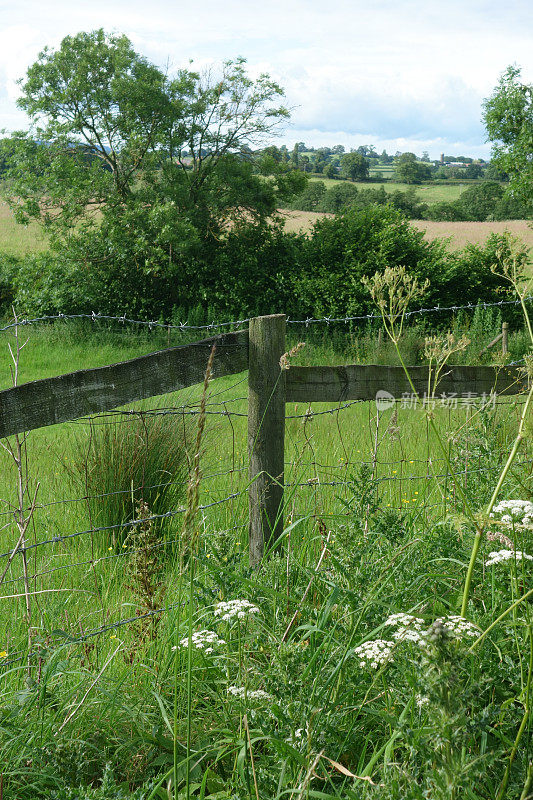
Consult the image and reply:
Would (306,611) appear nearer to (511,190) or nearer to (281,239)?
(281,239)

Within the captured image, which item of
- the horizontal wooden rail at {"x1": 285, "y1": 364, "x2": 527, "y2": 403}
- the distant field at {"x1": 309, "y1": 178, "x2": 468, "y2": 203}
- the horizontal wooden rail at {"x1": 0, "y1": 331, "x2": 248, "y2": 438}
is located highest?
the distant field at {"x1": 309, "y1": 178, "x2": 468, "y2": 203}

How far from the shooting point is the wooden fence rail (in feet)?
7.73

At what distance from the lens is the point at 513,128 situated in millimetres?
27844

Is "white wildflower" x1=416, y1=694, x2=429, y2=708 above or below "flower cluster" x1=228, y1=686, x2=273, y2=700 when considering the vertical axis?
above

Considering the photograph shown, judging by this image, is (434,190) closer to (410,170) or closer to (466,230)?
(410,170)

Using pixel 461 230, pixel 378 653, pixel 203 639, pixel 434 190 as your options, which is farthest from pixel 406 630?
pixel 434 190

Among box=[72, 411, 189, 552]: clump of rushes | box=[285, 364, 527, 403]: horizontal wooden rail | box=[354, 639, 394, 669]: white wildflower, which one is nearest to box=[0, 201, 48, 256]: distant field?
box=[72, 411, 189, 552]: clump of rushes

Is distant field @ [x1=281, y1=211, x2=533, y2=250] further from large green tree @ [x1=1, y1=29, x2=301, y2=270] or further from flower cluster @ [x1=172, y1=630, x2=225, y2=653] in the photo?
flower cluster @ [x1=172, y1=630, x2=225, y2=653]

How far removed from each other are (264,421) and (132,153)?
14473mm

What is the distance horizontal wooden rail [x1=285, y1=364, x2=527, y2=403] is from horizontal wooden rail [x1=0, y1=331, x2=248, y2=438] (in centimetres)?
35

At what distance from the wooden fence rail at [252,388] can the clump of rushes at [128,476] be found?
0.89m

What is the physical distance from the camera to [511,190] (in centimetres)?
2731

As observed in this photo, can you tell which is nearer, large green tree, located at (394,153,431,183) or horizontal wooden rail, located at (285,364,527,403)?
horizontal wooden rail, located at (285,364,527,403)

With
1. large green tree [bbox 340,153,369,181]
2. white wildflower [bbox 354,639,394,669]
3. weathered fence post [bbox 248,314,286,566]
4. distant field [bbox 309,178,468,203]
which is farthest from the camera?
distant field [bbox 309,178,468,203]
